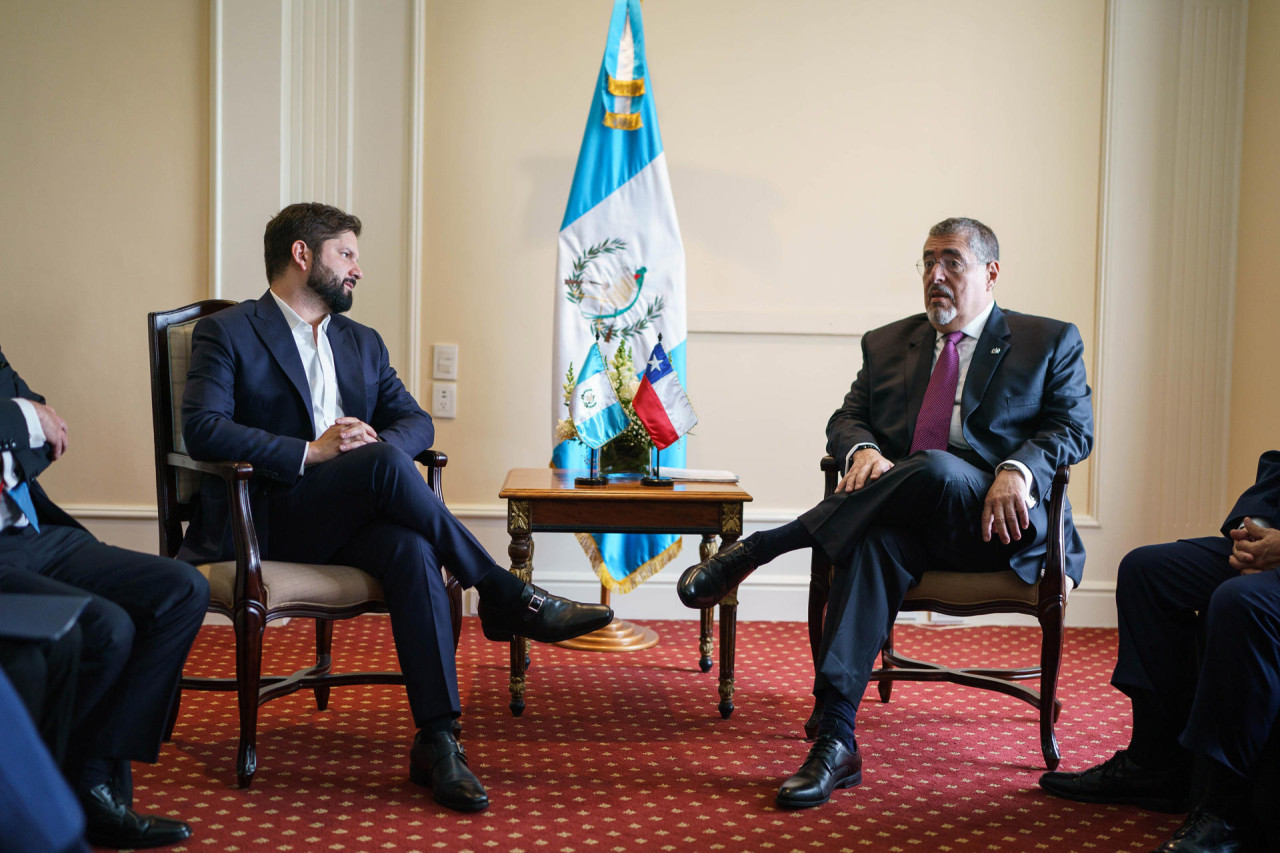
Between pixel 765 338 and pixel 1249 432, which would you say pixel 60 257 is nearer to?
pixel 765 338

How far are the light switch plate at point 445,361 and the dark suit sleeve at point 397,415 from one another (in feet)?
3.61

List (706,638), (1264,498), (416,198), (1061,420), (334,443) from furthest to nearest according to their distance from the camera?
(416,198), (706,638), (1061,420), (334,443), (1264,498)

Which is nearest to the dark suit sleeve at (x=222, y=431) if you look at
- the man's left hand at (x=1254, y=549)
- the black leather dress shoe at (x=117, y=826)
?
the black leather dress shoe at (x=117, y=826)

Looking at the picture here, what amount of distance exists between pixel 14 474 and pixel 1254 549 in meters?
2.50

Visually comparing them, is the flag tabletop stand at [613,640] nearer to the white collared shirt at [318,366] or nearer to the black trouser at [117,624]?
the white collared shirt at [318,366]

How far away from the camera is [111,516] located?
162 inches

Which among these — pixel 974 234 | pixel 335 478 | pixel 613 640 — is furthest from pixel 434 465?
pixel 974 234

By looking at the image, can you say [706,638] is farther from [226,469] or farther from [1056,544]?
[226,469]

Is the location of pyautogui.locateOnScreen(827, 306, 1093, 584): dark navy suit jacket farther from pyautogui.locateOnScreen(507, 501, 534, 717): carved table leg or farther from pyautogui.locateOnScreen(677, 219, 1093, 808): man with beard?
pyautogui.locateOnScreen(507, 501, 534, 717): carved table leg

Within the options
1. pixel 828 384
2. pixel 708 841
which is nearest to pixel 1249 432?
pixel 828 384

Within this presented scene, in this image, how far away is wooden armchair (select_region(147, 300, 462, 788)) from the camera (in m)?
2.33

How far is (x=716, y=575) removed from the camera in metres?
2.71

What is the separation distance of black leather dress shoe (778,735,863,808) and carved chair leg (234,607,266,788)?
3.82ft

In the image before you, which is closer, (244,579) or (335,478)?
(244,579)
